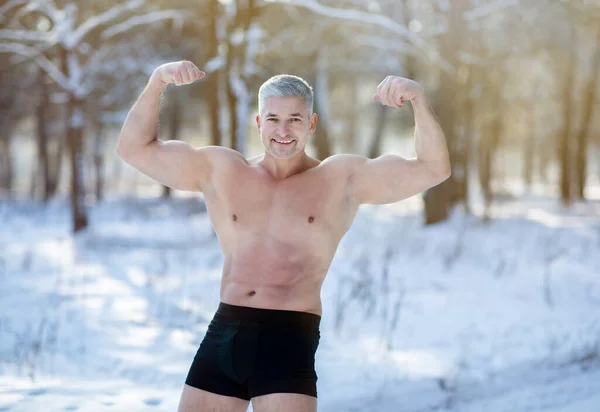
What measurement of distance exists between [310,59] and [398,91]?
59.8 feet

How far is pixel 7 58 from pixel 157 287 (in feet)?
46.6

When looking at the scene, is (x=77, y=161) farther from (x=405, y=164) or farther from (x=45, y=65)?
(x=405, y=164)

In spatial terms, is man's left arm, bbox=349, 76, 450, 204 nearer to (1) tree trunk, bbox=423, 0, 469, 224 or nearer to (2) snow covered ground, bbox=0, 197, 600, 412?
(2) snow covered ground, bbox=0, 197, 600, 412

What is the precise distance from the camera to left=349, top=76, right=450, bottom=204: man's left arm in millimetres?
2764

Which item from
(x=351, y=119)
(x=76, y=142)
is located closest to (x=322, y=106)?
(x=76, y=142)

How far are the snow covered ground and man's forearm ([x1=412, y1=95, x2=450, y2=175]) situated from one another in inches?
87.9

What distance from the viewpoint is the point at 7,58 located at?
67.2ft

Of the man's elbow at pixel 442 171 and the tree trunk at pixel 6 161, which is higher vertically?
the tree trunk at pixel 6 161

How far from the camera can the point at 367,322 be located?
688 cm

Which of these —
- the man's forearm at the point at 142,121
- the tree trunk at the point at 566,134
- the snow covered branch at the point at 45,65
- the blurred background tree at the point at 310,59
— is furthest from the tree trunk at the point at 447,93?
the man's forearm at the point at 142,121

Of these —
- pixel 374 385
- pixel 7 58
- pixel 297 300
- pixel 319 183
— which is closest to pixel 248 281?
pixel 297 300

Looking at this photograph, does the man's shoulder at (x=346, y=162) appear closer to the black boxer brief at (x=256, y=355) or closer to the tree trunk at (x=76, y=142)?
the black boxer brief at (x=256, y=355)

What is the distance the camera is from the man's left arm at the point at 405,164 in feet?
9.07

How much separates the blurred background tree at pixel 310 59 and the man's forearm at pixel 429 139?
21.3 ft
